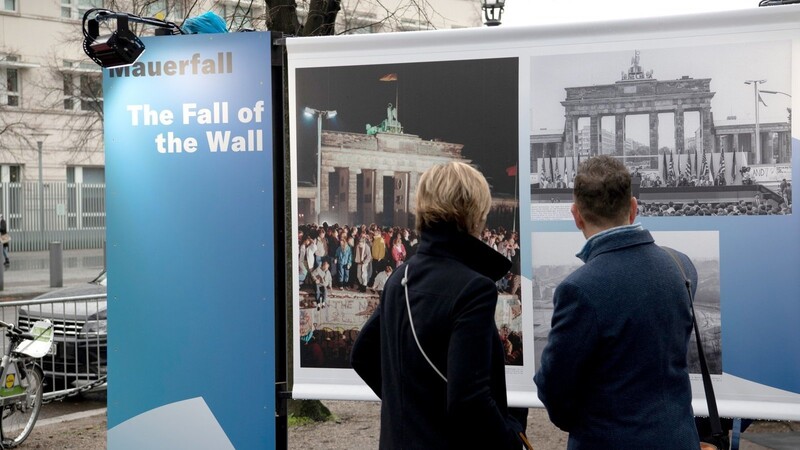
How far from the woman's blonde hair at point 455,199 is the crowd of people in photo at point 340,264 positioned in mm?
1643

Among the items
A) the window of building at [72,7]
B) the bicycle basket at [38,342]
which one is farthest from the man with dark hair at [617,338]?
the window of building at [72,7]

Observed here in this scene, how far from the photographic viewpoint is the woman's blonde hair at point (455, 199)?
10.1 feet

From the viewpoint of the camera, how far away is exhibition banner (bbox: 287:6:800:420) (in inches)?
166

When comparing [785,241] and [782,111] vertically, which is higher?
[782,111]

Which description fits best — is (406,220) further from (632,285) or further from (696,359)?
(632,285)

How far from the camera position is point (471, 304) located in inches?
114

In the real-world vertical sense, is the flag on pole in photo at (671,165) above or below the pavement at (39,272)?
above

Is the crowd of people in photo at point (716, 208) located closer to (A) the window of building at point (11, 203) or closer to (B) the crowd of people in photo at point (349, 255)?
(B) the crowd of people in photo at point (349, 255)

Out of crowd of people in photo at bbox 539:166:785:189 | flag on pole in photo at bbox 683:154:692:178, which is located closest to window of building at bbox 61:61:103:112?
crowd of people in photo at bbox 539:166:785:189

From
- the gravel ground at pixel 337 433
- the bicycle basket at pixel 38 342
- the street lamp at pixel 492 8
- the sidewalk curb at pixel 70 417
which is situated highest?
the street lamp at pixel 492 8

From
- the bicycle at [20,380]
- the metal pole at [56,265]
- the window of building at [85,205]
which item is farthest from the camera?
the window of building at [85,205]

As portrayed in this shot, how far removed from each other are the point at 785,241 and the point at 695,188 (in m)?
0.46

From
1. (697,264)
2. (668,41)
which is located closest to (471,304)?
(697,264)

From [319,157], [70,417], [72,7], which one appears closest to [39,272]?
[72,7]
